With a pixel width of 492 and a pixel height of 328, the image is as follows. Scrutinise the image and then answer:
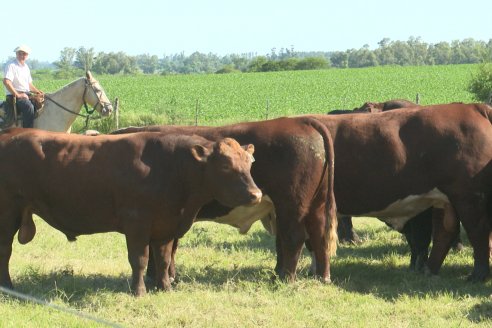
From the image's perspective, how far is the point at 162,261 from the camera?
7742 millimetres

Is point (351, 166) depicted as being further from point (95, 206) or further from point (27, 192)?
point (27, 192)

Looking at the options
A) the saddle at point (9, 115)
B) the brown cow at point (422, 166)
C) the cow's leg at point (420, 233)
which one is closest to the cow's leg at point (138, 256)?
the brown cow at point (422, 166)

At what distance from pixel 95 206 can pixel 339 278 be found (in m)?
2.65

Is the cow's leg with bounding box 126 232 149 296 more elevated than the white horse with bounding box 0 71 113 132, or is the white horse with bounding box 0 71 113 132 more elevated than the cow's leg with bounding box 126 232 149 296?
the white horse with bounding box 0 71 113 132

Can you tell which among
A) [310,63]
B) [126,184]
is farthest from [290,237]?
[310,63]

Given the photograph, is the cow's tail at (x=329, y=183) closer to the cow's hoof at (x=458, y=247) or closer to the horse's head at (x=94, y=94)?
the cow's hoof at (x=458, y=247)

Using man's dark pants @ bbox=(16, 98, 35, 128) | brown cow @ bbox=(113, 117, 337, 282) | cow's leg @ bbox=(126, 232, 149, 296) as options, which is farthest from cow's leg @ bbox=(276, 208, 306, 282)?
man's dark pants @ bbox=(16, 98, 35, 128)

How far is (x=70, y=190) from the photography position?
300 inches

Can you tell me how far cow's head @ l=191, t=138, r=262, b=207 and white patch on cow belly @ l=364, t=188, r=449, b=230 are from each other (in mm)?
Answer: 1935

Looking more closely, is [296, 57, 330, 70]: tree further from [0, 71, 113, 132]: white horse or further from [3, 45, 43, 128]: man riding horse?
[3, 45, 43, 128]: man riding horse

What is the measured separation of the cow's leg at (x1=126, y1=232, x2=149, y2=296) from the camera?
748cm

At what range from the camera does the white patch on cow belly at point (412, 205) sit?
28.1 feet

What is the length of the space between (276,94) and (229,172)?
141ft

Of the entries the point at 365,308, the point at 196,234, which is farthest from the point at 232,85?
the point at 365,308
